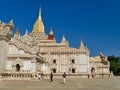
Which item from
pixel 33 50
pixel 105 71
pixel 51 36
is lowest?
pixel 105 71

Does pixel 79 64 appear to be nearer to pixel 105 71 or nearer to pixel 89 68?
pixel 89 68

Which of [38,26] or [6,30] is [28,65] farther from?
[38,26]

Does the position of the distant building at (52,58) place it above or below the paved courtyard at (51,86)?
above

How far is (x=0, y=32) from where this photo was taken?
2595 cm

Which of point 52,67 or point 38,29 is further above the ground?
point 38,29

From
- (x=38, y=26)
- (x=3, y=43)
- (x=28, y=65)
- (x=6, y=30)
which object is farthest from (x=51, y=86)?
(x=38, y=26)

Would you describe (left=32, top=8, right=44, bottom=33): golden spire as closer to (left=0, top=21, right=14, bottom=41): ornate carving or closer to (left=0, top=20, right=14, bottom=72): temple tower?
(left=0, top=21, right=14, bottom=41): ornate carving

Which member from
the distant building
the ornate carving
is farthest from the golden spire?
the ornate carving

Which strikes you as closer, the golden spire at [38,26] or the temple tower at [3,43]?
the temple tower at [3,43]

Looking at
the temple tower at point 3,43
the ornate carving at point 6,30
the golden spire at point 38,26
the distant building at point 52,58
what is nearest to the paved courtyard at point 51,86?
the temple tower at point 3,43

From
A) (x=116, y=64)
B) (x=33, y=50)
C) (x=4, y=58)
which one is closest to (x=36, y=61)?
(x=33, y=50)

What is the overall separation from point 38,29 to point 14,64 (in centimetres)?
4012

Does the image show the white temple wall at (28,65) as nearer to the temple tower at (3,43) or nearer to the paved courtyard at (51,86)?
the temple tower at (3,43)

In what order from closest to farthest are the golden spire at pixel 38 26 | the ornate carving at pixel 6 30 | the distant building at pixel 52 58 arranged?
the ornate carving at pixel 6 30 → the distant building at pixel 52 58 → the golden spire at pixel 38 26
